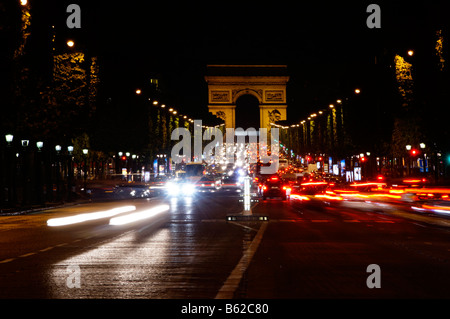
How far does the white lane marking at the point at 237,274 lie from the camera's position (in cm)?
965

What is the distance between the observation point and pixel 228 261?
533 inches

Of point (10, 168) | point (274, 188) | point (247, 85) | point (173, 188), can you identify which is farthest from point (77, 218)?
point (247, 85)

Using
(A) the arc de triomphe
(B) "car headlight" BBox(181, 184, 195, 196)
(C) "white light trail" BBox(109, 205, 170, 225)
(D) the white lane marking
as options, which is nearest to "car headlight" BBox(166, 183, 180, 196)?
(B) "car headlight" BBox(181, 184, 195, 196)

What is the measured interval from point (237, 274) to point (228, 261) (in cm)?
192

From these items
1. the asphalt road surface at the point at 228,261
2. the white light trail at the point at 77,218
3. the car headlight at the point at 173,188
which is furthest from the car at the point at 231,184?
the asphalt road surface at the point at 228,261

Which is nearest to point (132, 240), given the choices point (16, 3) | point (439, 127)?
point (16, 3)

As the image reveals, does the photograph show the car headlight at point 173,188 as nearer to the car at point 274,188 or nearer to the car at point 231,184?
the car at point 231,184

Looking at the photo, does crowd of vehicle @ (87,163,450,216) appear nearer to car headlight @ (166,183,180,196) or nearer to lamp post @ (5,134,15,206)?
car headlight @ (166,183,180,196)

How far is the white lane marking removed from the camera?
9.65m

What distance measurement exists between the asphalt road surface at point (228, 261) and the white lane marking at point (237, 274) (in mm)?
15

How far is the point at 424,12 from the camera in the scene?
53.8 meters

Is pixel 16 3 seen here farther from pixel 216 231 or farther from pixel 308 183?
pixel 308 183

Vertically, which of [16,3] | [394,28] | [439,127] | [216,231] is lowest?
[216,231]

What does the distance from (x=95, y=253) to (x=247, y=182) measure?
12.9 meters
